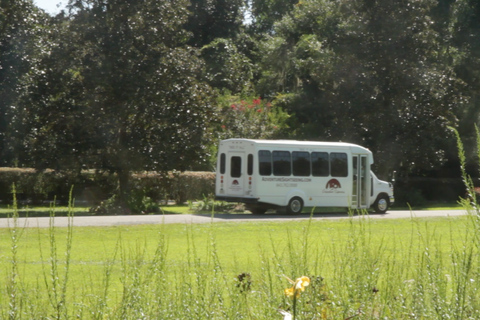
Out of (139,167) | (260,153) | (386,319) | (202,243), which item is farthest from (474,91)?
(386,319)

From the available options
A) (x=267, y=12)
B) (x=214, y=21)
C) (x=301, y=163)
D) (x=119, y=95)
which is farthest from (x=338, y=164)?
(x=267, y=12)

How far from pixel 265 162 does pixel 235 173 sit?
123 cm

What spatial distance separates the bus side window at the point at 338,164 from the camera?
91.8ft

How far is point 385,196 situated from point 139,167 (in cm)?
992

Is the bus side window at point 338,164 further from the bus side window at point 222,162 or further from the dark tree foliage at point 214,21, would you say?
the dark tree foliage at point 214,21

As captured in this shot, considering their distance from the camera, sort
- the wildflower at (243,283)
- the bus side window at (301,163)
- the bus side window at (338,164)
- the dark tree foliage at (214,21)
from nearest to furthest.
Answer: the wildflower at (243,283), the bus side window at (301,163), the bus side window at (338,164), the dark tree foliage at (214,21)

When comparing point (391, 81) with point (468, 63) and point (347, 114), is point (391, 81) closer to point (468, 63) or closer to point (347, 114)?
point (347, 114)

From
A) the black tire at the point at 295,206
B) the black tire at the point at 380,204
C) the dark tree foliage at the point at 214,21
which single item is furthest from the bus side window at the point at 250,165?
the dark tree foliage at the point at 214,21

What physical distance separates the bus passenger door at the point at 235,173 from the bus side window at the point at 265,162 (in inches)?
25.6

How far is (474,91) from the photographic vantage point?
131 ft

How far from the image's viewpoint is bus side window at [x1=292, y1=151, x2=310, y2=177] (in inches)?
1070

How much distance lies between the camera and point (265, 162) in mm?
26500

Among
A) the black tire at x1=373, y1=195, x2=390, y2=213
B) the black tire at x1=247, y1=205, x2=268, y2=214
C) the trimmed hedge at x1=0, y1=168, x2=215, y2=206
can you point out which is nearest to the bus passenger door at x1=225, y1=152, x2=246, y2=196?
the black tire at x1=247, y1=205, x2=268, y2=214

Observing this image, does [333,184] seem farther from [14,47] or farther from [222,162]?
[14,47]
